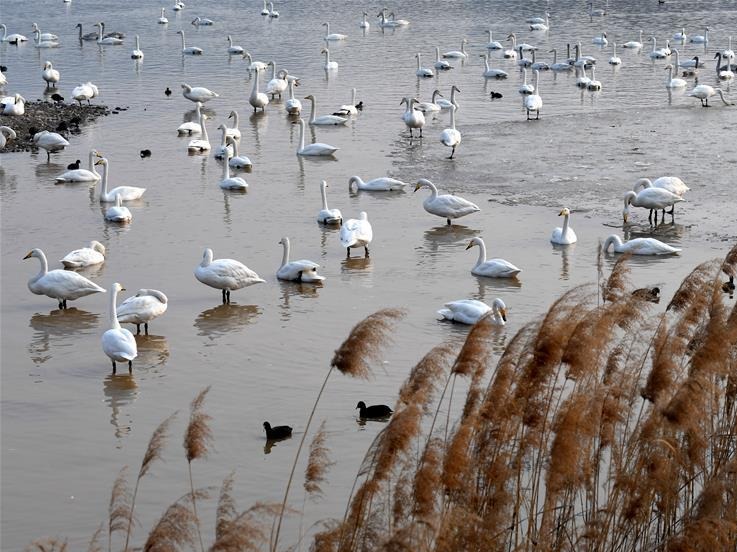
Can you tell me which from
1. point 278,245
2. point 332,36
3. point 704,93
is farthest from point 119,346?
point 332,36

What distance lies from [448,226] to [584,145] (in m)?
6.50

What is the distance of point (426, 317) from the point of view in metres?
13.5

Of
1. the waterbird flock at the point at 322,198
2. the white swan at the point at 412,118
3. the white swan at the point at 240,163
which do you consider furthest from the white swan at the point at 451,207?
the white swan at the point at 412,118

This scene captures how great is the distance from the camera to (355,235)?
16094mm

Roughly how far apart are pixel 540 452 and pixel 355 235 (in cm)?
1005

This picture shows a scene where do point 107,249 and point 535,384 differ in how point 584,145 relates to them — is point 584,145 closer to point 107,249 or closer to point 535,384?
point 107,249

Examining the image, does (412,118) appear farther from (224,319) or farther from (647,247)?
(224,319)

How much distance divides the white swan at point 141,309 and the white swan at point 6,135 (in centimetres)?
1230

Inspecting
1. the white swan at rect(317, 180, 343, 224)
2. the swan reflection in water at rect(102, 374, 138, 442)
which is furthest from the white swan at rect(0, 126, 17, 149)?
the swan reflection in water at rect(102, 374, 138, 442)

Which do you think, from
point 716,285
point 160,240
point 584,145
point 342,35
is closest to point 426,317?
point 160,240

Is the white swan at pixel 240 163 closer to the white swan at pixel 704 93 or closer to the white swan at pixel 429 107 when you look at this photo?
the white swan at pixel 429 107

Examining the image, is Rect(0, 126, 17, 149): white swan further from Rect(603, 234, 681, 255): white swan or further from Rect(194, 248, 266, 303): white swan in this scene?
Rect(603, 234, 681, 255): white swan

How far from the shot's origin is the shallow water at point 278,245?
10164 millimetres

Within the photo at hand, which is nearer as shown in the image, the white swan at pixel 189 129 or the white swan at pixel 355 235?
the white swan at pixel 355 235
